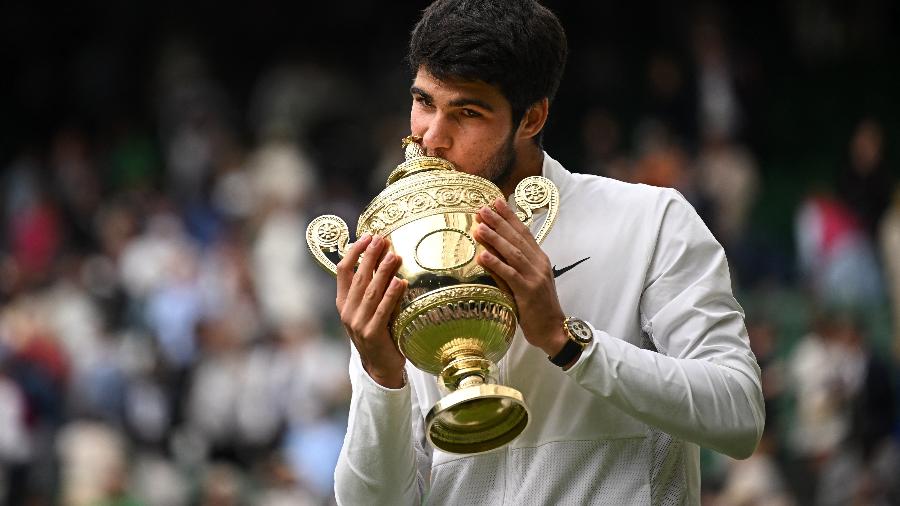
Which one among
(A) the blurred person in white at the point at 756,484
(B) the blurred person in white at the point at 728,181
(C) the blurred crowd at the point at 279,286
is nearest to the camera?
(A) the blurred person in white at the point at 756,484

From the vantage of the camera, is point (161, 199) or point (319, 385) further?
point (161, 199)

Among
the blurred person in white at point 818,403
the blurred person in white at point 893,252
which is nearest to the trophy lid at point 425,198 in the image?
the blurred person in white at point 818,403

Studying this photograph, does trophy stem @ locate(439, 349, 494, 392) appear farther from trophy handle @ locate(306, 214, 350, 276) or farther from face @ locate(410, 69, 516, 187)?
face @ locate(410, 69, 516, 187)

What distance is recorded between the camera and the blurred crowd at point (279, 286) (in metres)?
8.85

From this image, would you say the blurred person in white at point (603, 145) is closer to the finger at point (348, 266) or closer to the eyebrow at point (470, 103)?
the eyebrow at point (470, 103)

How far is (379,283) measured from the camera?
267 centimetres

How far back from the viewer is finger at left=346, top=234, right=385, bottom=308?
8.82 feet

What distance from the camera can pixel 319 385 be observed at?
1031 centimetres

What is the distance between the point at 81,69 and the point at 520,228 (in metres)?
12.5

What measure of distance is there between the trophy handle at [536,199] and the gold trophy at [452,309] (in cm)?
4

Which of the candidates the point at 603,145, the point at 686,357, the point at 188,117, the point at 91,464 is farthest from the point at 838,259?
the point at 686,357

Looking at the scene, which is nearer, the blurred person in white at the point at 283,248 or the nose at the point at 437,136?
the nose at the point at 437,136

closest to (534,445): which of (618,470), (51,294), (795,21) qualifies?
(618,470)

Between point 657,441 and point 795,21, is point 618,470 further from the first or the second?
point 795,21
